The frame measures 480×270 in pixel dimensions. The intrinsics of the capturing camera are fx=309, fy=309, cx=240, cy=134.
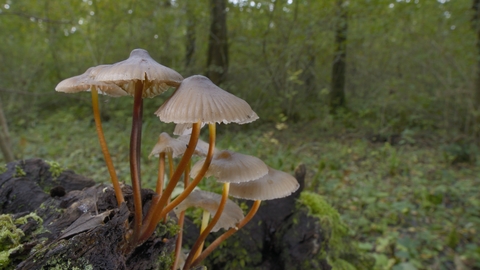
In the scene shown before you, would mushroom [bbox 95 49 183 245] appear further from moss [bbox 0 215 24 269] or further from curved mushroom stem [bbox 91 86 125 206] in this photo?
moss [bbox 0 215 24 269]

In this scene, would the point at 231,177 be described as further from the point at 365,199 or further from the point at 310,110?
the point at 310,110

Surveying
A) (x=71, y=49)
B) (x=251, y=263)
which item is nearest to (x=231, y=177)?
(x=251, y=263)

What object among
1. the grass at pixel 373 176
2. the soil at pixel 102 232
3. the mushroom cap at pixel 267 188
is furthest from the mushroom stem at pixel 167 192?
the grass at pixel 373 176

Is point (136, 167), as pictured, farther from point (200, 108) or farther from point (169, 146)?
point (200, 108)

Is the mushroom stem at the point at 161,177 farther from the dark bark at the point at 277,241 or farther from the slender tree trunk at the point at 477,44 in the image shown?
the slender tree trunk at the point at 477,44

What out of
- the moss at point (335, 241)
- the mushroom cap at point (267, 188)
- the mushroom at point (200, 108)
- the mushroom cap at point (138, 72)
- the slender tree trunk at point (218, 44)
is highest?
the slender tree trunk at point (218, 44)

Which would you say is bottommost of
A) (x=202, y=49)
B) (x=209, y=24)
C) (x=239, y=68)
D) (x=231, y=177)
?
(x=231, y=177)

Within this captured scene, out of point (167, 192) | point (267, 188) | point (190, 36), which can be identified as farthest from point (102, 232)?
point (190, 36)
